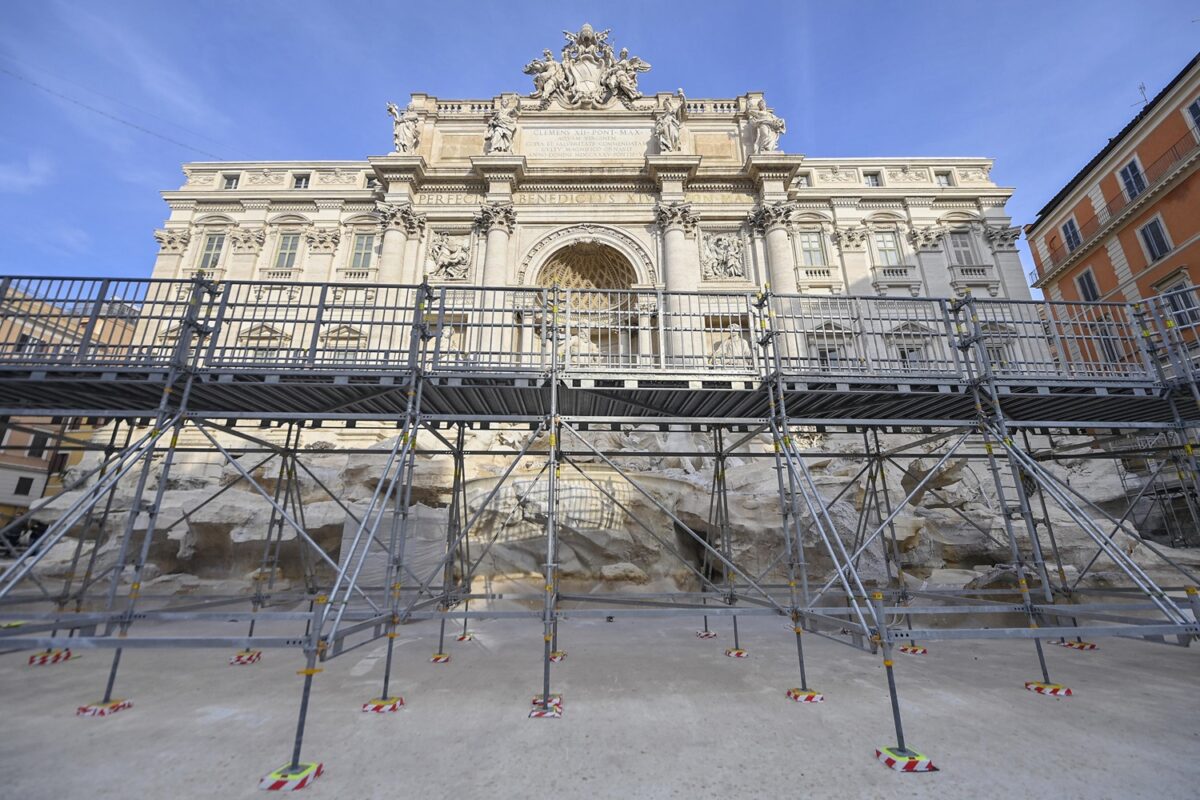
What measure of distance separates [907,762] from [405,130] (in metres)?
31.2

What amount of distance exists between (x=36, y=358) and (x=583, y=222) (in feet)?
71.1

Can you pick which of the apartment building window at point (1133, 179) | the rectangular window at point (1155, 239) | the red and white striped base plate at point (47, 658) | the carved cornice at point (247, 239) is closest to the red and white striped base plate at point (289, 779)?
the red and white striped base plate at point (47, 658)

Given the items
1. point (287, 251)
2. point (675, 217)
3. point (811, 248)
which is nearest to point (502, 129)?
point (675, 217)

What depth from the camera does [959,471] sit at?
15836 mm

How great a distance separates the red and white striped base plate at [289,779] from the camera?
12.2 ft

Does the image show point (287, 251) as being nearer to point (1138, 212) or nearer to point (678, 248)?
point (678, 248)

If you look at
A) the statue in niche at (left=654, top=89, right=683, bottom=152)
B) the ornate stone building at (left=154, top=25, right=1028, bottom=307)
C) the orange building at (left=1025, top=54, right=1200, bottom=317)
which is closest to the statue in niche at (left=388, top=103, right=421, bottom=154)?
the ornate stone building at (left=154, top=25, right=1028, bottom=307)

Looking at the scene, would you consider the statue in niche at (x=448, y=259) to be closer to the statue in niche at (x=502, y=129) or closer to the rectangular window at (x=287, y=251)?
the statue in niche at (x=502, y=129)

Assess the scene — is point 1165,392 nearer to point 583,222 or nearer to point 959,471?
point 959,471

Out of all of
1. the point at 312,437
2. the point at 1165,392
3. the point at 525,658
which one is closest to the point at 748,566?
the point at 525,658

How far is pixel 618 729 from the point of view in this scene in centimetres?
481

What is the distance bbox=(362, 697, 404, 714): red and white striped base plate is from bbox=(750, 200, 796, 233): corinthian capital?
25.2 metres

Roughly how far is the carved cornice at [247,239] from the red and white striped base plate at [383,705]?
29.4 m

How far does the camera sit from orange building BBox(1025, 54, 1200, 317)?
21453mm
